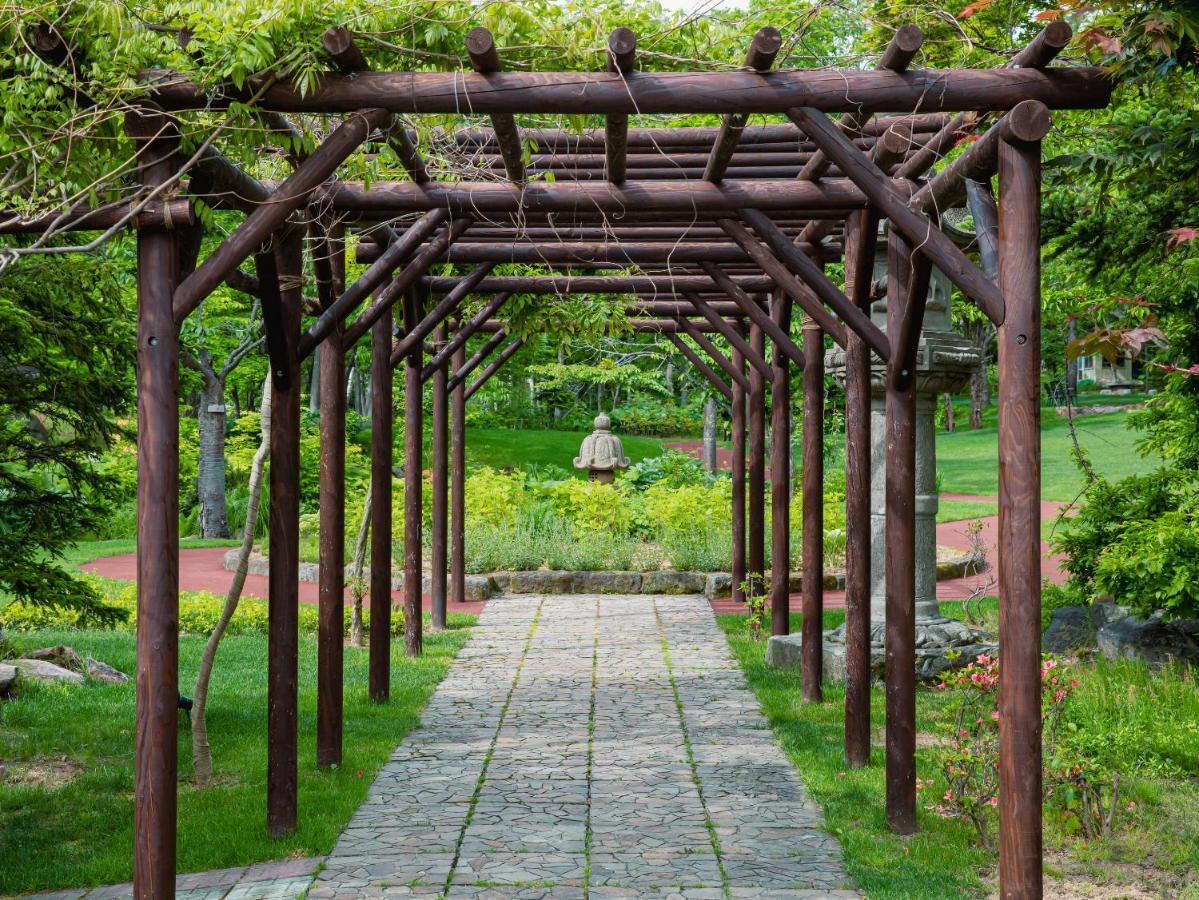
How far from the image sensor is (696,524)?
16.4 meters

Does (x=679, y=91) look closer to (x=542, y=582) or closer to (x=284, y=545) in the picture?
(x=284, y=545)

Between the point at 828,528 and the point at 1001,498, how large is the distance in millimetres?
11784

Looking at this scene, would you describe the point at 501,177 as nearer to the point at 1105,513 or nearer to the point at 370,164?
the point at 370,164

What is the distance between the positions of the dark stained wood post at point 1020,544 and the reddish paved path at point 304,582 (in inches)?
313

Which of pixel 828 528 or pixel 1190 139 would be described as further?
pixel 828 528

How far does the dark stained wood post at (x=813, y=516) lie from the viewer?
336 inches

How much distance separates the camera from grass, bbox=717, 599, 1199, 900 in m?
5.18

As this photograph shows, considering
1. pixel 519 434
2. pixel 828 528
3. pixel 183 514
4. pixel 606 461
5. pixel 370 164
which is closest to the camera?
pixel 370 164

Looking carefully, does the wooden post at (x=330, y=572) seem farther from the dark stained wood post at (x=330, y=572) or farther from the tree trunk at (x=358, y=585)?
the tree trunk at (x=358, y=585)

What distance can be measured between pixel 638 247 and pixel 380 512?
8.64ft

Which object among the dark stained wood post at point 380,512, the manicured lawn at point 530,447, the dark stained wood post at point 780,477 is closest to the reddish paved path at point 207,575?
the dark stained wood post at point 780,477

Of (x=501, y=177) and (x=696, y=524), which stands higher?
(x=501, y=177)

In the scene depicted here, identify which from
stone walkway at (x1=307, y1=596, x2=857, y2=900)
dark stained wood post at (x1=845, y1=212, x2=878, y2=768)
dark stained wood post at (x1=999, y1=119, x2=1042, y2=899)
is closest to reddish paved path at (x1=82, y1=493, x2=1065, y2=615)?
stone walkway at (x1=307, y1=596, x2=857, y2=900)

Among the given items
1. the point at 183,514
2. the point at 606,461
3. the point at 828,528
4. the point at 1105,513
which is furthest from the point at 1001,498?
the point at 183,514
